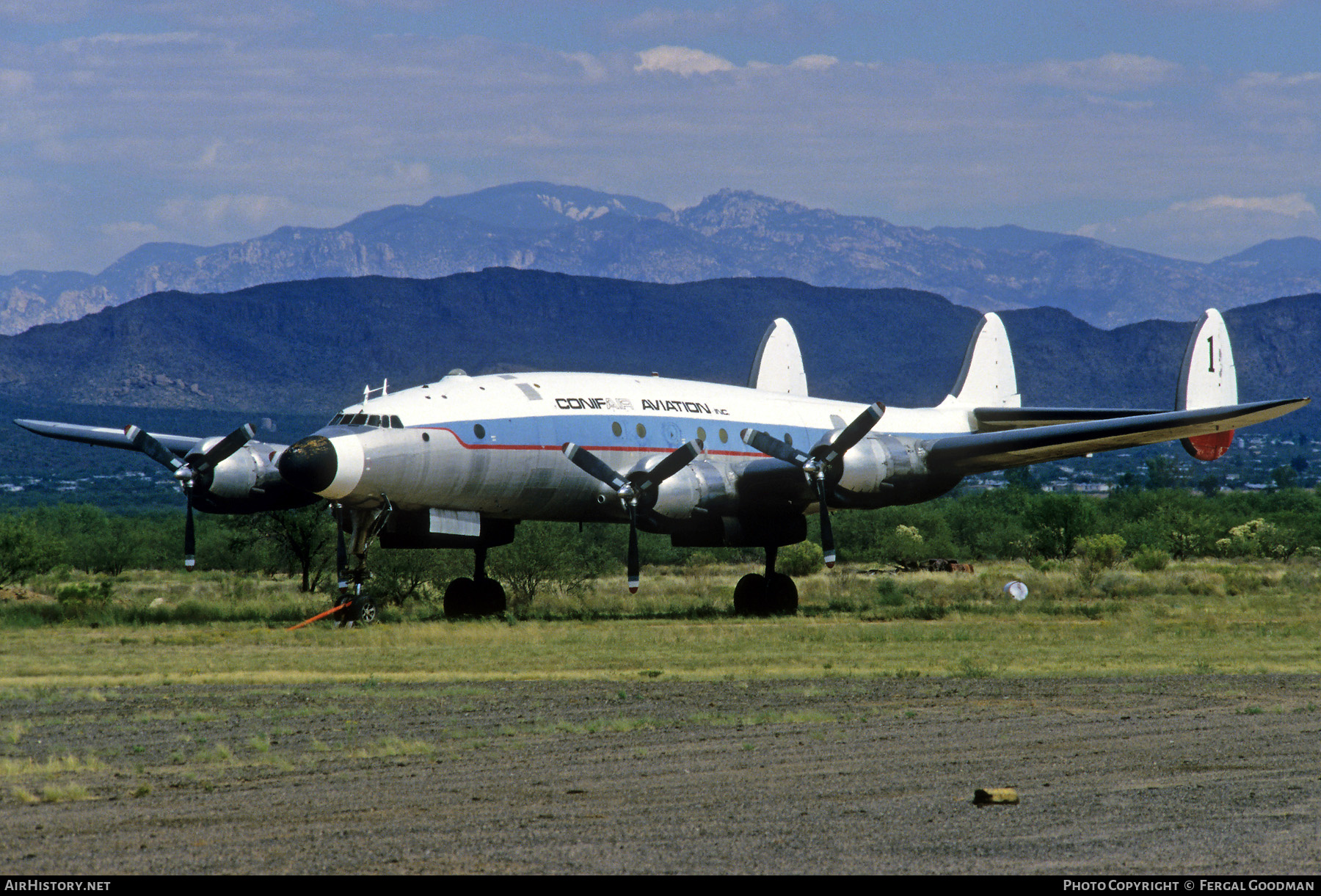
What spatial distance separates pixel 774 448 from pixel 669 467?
103 inches

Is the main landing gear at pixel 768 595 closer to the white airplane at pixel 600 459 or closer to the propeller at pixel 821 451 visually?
the white airplane at pixel 600 459

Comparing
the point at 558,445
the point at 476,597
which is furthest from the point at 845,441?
the point at 476,597

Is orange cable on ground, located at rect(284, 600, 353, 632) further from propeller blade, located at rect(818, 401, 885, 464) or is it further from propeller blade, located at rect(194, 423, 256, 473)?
propeller blade, located at rect(818, 401, 885, 464)

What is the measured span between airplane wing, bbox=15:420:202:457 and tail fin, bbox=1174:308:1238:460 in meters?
24.2

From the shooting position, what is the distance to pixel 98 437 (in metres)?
30.3

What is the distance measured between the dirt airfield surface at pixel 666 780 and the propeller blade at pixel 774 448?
1168 cm

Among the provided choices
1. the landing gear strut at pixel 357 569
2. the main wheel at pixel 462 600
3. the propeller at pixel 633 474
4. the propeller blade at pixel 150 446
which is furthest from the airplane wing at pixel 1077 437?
the propeller blade at pixel 150 446

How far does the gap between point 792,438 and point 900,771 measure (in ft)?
70.9

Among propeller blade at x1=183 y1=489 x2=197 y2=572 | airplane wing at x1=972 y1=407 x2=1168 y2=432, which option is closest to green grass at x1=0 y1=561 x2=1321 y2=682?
propeller blade at x1=183 y1=489 x2=197 y2=572

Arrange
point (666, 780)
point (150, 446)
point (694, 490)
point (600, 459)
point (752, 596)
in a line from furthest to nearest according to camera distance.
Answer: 1. point (752, 596)
2. point (694, 490)
3. point (600, 459)
4. point (150, 446)
5. point (666, 780)

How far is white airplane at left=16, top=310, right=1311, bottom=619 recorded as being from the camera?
26719 mm

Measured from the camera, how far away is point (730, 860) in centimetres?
887

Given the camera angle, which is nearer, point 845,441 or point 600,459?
point 600,459

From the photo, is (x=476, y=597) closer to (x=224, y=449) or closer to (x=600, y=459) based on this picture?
(x=600, y=459)
